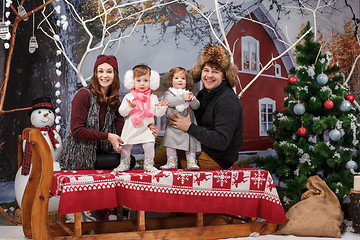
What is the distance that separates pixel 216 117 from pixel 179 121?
0.35 m

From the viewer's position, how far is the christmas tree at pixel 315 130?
159 inches

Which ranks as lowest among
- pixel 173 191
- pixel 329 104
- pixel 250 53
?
pixel 173 191

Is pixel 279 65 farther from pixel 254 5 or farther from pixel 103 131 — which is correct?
pixel 103 131

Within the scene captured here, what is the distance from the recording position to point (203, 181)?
127 inches

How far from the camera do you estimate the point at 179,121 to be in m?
3.40

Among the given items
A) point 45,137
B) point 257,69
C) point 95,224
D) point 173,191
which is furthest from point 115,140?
point 257,69

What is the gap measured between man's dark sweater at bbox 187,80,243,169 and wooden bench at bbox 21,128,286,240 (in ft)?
1.80

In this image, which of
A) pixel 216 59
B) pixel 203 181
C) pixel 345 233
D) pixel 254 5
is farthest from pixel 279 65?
pixel 203 181

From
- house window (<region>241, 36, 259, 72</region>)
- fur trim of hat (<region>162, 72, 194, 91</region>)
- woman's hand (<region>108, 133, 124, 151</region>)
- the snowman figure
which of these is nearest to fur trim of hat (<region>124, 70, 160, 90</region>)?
fur trim of hat (<region>162, 72, 194, 91</region>)

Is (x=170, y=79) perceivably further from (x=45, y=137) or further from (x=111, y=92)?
(x=45, y=137)

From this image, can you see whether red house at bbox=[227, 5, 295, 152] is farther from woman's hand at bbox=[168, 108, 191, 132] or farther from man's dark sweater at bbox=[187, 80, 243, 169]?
woman's hand at bbox=[168, 108, 191, 132]

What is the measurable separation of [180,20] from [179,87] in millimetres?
2285

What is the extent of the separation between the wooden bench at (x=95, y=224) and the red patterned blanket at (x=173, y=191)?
0.06m

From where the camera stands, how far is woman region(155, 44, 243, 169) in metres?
3.38
